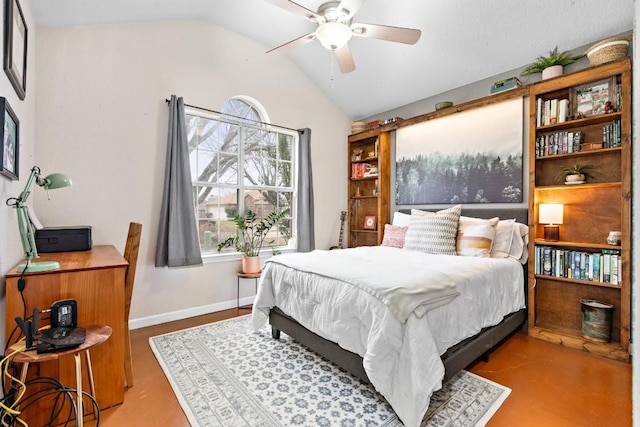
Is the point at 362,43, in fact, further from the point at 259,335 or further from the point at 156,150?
the point at 259,335

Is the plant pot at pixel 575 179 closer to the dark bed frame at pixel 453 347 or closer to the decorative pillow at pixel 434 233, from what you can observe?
the dark bed frame at pixel 453 347

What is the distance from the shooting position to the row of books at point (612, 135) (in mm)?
2334

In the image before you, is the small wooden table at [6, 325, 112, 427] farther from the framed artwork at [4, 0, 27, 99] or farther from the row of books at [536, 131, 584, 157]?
the row of books at [536, 131, 584, 157]

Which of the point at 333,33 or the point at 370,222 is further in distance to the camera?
the point at 370,222

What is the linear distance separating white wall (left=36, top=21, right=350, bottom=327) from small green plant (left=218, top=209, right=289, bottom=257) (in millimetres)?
255

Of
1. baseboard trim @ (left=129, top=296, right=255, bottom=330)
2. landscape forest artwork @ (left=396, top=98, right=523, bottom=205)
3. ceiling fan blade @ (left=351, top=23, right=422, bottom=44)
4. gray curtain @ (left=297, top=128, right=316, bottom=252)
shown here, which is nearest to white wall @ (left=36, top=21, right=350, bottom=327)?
baseboard trim @ (left=129, top=296, right=255, bottom=330)

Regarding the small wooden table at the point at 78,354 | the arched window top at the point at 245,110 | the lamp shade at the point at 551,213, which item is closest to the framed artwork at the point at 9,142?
the small wooden table at the point at 78,354

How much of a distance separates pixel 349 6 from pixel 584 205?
2611mm

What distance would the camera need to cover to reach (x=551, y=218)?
105 inches

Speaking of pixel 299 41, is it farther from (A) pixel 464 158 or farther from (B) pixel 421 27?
(A) pixel 464 158

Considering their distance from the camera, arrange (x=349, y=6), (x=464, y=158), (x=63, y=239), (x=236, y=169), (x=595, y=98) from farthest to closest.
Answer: (x=236, y=169) < (x=464, y=158) < (x=595, y=98) < (x=63, y=239) < (x=349, y=6)

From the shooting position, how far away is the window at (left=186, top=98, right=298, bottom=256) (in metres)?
3.42

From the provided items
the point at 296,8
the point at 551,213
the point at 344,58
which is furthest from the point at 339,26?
the point at 551,213

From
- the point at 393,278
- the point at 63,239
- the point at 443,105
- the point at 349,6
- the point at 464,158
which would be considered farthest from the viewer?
the point at 443,105
